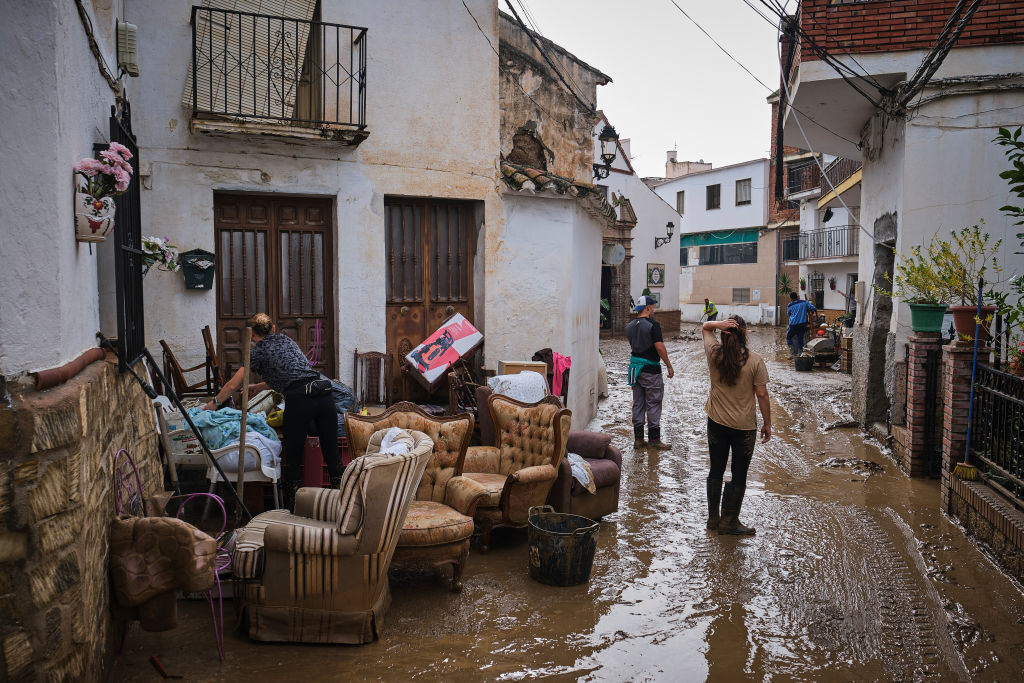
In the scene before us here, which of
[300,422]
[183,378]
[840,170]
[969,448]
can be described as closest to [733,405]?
[969,448]

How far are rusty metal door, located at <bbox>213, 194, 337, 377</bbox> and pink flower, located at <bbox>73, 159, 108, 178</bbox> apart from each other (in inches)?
178

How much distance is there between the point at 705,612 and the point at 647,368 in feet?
16.5

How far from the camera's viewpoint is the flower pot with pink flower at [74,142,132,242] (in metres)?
3.88

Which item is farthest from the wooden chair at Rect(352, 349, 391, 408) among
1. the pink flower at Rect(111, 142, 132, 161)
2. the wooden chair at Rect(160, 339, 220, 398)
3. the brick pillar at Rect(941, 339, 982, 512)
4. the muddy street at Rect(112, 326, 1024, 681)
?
the brick pillar at Rect(941, 339, 982, 512)

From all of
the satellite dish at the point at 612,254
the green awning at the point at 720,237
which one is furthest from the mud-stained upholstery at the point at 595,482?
the green awning at the point at 720,237

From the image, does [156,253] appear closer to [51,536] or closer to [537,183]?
[51,536]

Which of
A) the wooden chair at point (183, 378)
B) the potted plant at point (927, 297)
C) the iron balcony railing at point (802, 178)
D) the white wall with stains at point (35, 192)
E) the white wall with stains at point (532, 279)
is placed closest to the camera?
the white wall with stains at point (35, 192)

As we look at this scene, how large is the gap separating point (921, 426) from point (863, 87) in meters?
4.76

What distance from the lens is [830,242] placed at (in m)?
30.7

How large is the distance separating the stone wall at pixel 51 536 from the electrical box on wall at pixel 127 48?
3.50m

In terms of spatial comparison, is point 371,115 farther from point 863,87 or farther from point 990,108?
point 990,108

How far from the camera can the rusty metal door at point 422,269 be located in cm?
918

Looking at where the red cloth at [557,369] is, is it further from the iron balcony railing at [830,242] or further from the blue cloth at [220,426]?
the iron balcony railing at [830,242]

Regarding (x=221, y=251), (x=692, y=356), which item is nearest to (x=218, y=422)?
(x=221, y=251)
